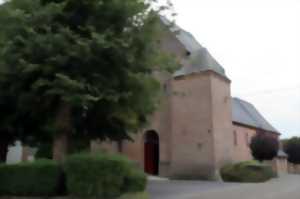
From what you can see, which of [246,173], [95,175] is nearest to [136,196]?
[95,175]

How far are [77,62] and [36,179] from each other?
15.9ft

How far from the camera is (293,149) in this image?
5269cm

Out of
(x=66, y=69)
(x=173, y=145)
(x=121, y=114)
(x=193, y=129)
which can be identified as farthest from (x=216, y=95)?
(x=66, y=69)

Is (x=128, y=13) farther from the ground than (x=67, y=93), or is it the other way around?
(x=128, y=13)

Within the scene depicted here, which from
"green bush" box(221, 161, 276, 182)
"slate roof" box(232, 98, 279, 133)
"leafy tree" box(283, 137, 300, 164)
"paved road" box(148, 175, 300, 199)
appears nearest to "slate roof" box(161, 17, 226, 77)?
"green bush" box(221, 161, 276, 182)

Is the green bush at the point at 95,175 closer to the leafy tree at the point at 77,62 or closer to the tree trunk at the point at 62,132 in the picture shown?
the tree trunk at the point at 62,132

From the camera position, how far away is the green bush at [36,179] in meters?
15.7

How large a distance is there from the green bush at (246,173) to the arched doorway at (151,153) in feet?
25.4

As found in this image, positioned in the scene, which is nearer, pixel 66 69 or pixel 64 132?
pixel 66 69

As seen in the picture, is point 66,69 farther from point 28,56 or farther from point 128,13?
point 128,13

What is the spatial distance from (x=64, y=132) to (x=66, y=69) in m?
2.83

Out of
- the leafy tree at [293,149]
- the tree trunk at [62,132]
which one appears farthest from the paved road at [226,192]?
the leafy tree at [293,149]

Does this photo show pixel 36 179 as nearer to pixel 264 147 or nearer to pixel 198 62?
pixel 198 62

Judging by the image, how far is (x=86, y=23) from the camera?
1667 cm
